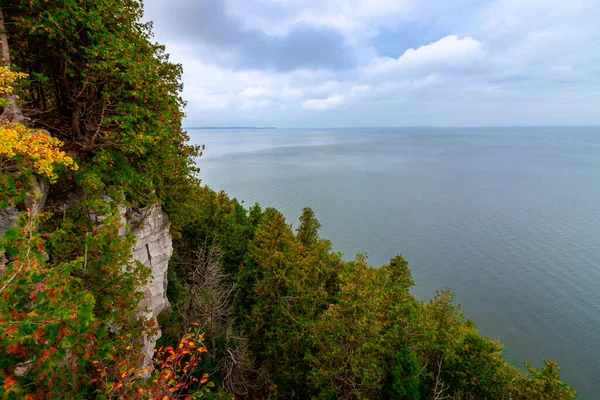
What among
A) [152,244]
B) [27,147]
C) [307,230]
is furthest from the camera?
[307,230]

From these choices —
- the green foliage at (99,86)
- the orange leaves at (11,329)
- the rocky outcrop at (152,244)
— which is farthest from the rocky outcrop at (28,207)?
the rocky outcrop at (152,244)

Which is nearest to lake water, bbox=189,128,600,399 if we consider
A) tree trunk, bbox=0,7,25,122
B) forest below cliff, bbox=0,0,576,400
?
forest below cliff, bbox=0,0,576,400

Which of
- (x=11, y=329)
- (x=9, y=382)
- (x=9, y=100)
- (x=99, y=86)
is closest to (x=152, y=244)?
(x=99, y=86)

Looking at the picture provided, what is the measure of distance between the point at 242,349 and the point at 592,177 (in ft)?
401

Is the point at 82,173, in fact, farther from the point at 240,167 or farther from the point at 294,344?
the point at 240,167

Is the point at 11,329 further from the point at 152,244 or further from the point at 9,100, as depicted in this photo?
the point at 152,244

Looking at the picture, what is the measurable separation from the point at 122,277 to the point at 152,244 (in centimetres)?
573

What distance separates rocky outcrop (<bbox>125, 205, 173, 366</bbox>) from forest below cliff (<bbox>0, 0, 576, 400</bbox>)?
1.48ft

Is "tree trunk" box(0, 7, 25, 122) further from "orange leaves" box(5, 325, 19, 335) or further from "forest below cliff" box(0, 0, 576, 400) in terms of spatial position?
"orange leaves" box(5, 325, 19, 335)

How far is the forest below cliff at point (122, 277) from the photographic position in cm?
529

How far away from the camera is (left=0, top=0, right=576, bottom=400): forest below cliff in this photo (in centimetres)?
529

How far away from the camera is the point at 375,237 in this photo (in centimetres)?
4791

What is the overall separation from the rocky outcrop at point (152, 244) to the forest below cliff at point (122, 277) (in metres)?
0.45

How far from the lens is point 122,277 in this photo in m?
7.71
